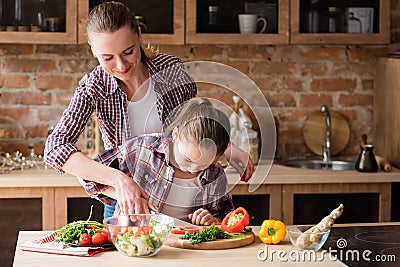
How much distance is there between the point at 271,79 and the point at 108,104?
1.95m

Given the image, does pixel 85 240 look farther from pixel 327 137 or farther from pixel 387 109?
pixel 387 109

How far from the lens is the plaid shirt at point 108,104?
271 centimetres

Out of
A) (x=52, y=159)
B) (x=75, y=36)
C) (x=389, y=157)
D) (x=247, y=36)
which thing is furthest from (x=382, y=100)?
(x=52, y=159)

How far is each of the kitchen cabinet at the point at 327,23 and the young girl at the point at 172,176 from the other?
1706 mm

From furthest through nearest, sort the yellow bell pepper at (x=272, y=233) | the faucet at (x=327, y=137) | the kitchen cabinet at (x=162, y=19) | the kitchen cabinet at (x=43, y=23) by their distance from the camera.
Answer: the faucet at (x=327, y=137)
the kitchen cabinet at (x=162, y=19)
the kitchen cabinet at (x=43, y=23)
the yellow bell pepper at (x=272, y=233)

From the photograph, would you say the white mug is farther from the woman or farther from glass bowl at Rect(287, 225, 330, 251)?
glass bowl at Rect(287, 225, 330, 251)

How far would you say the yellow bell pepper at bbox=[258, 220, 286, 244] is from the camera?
261 centimetres

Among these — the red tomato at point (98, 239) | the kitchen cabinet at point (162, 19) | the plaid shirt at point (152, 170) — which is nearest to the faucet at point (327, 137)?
the kitchen cabinet at point (162, 19)

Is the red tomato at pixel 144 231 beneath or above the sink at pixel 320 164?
beneath

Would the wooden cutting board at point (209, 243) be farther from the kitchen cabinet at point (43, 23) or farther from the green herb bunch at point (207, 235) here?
the kitchen cabinet at point (43, 23)

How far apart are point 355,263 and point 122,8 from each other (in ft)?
3.85

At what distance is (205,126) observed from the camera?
8.26 feet

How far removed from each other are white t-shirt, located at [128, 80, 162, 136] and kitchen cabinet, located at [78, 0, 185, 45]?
1319mm

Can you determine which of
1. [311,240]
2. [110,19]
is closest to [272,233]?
[311,240]
